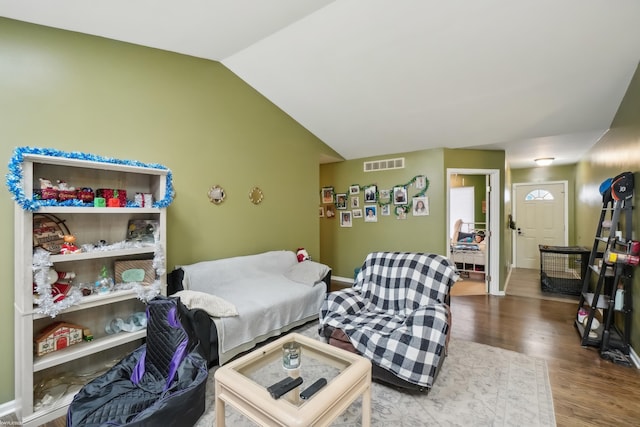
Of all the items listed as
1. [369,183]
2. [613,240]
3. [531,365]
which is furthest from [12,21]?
[613,240]

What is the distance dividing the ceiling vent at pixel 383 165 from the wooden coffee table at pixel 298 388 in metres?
3.61

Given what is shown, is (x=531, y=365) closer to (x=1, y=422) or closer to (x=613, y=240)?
(x=613, y=240)

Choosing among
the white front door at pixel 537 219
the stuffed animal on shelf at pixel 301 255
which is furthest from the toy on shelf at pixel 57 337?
the white front door at pixel 537 219

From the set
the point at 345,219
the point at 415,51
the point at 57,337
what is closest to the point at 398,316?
the point at 415,51

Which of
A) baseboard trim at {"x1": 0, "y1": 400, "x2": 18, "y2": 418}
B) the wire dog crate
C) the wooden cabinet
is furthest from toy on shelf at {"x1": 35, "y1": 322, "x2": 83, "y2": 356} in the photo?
the wire dog crate

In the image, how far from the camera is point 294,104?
3.85 m

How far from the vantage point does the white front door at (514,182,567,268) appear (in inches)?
248

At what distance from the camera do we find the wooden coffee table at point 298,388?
4.14ft

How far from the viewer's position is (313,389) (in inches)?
54.5

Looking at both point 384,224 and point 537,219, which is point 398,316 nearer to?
point 384,224

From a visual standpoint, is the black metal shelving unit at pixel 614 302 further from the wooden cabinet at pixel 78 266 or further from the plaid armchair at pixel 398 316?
the wooden cabinet at pixel 78 266

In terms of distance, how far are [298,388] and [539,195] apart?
7396 mm

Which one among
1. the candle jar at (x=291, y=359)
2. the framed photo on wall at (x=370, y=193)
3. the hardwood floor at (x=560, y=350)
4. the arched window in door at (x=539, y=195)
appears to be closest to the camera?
the candle jar at (x=291, y=359)

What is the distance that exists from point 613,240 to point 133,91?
4.70 metres
